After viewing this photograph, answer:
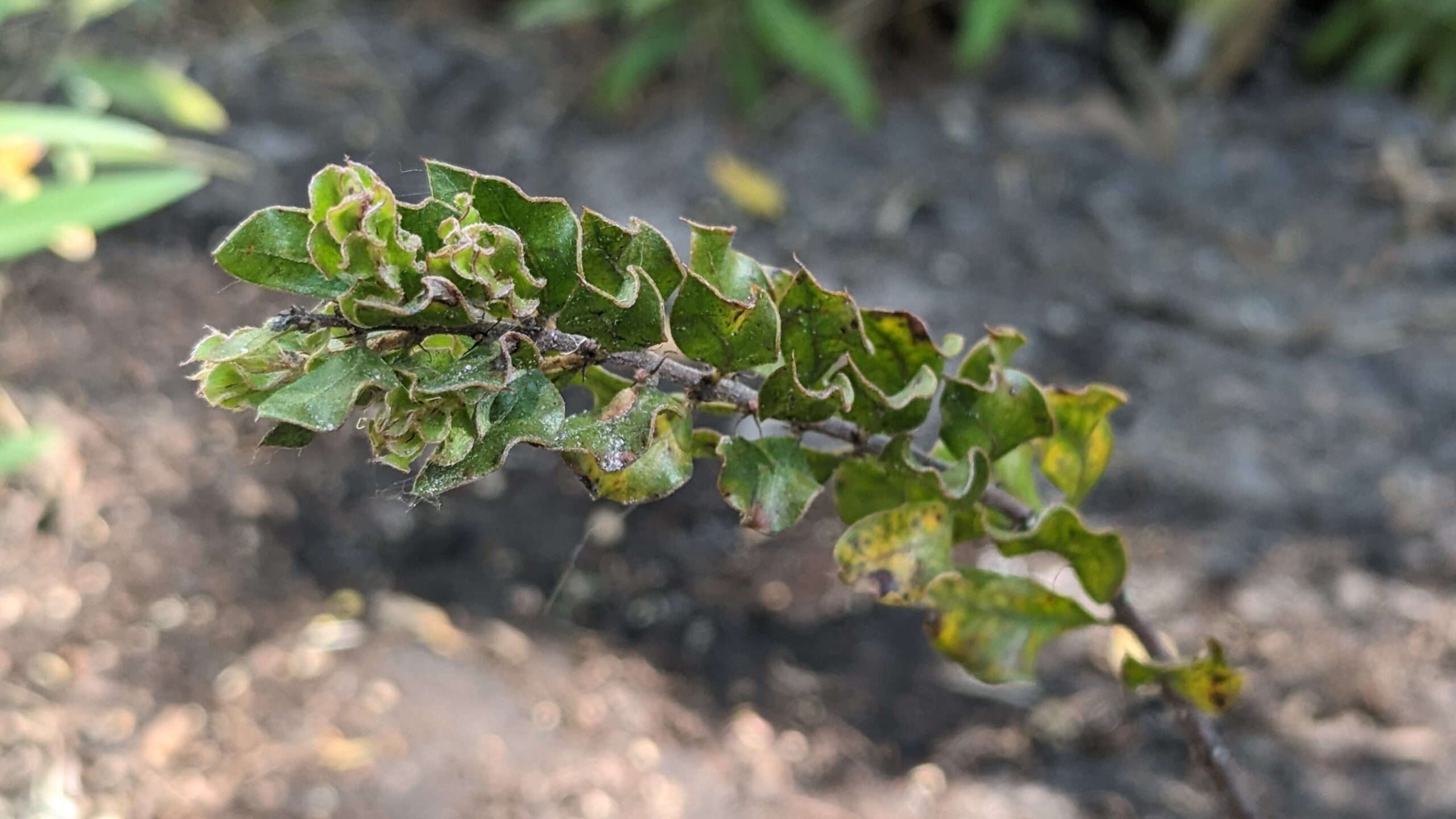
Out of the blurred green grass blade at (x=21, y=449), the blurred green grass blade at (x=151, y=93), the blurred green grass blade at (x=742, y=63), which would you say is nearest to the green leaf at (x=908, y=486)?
the blurred green grass blade at (x=21, y=449)

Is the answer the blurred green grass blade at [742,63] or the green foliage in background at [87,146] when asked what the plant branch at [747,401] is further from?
the blurred green grass blade at [742,63]

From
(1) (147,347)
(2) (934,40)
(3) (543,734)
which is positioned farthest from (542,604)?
(2) (934,40)

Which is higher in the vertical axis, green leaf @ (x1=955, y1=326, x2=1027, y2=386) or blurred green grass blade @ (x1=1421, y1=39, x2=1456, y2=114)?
blurred green grass blade @ (x1=1421, y1=39, x2=1456, y2=114)

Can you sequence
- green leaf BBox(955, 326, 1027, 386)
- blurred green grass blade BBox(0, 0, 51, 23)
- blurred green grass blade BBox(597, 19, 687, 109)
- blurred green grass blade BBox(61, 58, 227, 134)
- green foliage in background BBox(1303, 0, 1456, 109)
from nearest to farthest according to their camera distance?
green leaf BBox(955, 326, 1027, 386)
blurred green grass blade BBox(0, 0, 51, 23)
blurred green grass blade BBox(61, 58, 227, 134)
blurred green grass blade BBox(597, 19, 687, 109)
green foliage in background BBox(1303, 0, 1456, 109)

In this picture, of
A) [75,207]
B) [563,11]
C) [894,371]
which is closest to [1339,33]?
[563,11]

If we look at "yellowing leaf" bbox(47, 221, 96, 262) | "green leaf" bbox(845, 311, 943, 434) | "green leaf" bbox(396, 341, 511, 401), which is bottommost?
"yellowing leaf" bbox(47, 221, 96, 262)

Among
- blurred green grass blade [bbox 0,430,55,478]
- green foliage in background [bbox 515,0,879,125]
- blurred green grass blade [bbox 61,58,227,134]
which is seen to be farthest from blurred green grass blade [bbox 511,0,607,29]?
blurred green grass blade [bbox 0,430,55,478]

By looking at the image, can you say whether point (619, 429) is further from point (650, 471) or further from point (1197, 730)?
point (1197, 730)

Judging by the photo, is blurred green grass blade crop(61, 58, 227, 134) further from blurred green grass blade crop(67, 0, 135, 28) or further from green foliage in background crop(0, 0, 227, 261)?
blurred green grass blade crop(67, 0, 135, 28)

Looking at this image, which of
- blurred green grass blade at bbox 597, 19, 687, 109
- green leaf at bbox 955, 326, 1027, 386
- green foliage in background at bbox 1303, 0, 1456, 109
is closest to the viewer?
green leaf at bbox 955, 326, 1027, 386
